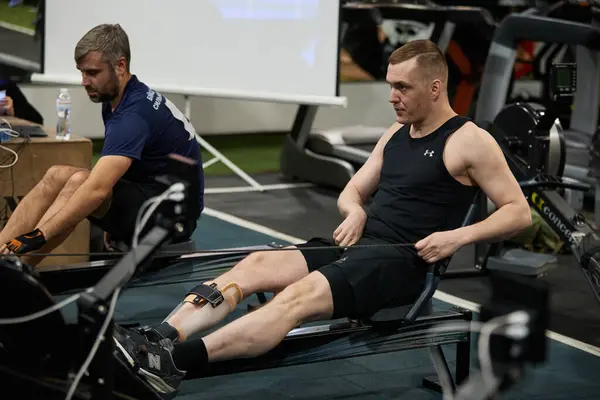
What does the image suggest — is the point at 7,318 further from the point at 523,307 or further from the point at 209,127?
the point at 209,127

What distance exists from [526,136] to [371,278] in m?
1.92

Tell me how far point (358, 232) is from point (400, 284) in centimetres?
Answer: 26

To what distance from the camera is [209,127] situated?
29.7ft

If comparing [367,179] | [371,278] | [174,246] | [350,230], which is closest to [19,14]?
[174,246]

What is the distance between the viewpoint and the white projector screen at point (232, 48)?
263 inches

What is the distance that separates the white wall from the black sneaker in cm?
544

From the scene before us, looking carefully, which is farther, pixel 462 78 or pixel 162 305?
pixel 462 78

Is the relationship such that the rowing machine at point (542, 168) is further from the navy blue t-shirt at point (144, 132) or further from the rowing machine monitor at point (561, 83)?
the navy blue t-shirt at point (144, 132)

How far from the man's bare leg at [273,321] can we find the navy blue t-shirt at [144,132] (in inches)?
29.3

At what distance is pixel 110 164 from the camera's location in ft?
12.4

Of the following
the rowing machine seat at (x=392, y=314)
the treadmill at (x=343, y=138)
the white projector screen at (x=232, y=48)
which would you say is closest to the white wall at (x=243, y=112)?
the treadmill at (x=343, y=138)

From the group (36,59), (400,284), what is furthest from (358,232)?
(36,59)

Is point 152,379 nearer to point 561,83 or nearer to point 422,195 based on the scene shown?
point 422,195

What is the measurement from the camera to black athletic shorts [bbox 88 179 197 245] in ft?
13.3
